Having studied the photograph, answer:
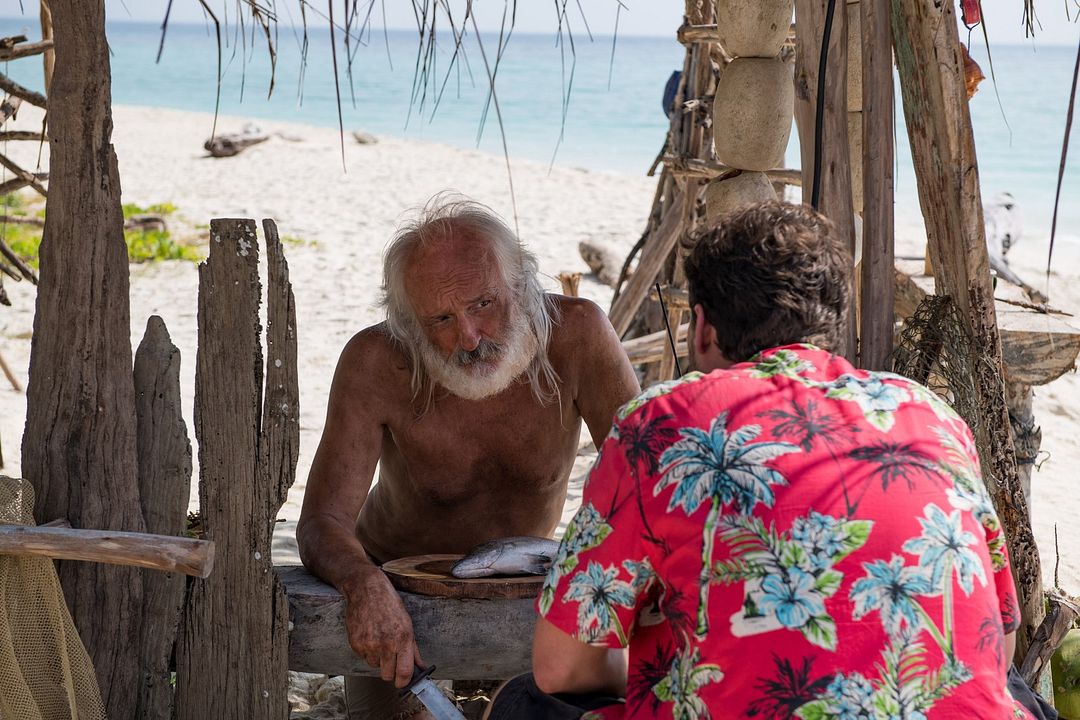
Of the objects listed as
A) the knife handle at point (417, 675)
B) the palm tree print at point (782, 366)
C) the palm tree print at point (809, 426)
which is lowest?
the knife handle at point (417, 675)

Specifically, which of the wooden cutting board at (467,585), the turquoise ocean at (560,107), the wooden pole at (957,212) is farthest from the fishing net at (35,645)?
the wooden pole at (957,212)

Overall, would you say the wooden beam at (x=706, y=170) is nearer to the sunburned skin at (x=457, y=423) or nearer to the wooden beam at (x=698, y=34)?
the wooden beam at (x=698, y=34)

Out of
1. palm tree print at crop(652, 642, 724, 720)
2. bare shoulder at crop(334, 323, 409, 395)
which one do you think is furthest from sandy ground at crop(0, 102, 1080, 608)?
palm tree print at crop(652, 642, 724, 720)

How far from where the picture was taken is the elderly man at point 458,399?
261cm

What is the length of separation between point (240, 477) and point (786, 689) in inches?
49.5

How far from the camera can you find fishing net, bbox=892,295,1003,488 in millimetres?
2371

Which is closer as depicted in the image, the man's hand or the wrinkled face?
the man's hand

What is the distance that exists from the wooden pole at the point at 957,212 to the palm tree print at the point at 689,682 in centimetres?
116

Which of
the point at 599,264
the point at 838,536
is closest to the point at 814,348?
the point at 838,536

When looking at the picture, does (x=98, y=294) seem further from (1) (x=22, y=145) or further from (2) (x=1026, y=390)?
(1) (x=22, y=145)

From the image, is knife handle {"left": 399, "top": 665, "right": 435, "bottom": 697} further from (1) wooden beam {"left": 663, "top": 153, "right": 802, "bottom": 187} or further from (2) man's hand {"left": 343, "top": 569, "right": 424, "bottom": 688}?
(1) wooden beam {"left": 663, "top": 153, "right": 802, "bottom": 187}

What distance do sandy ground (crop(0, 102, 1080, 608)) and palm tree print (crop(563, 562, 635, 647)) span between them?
1.48 metres

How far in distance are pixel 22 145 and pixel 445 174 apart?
6740mm

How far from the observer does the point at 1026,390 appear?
12.3ft
